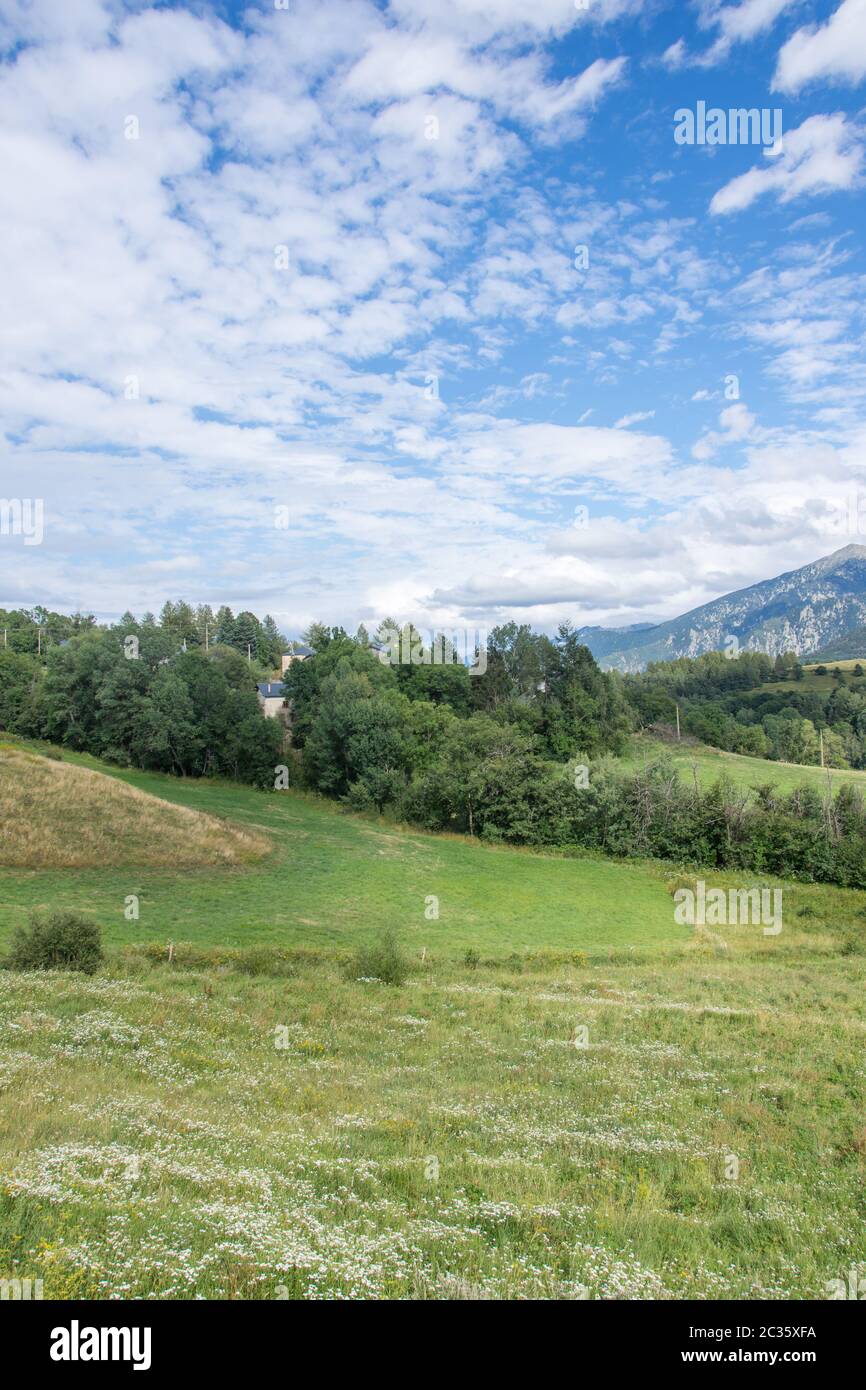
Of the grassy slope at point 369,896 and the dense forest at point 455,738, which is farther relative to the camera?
the dense forest at point 455,738

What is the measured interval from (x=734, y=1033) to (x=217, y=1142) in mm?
16091

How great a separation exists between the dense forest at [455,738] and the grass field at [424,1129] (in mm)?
31757

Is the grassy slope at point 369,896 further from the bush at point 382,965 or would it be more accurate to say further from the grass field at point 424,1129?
the bush at point 382,965

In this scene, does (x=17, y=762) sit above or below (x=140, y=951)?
above

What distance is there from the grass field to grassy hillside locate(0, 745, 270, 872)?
63.7ft

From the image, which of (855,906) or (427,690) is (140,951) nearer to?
(855,906)

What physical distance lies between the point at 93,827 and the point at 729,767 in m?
86.3

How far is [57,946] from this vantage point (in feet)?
78.9

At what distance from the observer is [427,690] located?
11056cm

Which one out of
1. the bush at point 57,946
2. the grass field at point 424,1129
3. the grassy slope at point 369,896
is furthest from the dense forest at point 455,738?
the bush at point 57,946

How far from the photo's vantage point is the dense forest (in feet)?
204

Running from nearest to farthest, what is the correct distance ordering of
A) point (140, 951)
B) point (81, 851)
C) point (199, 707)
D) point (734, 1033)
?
1. point (734, 1033)
2. point (140, 951)
3. point (81, 851)
4. point (199, 707)

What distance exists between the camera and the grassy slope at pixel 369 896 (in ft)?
122
